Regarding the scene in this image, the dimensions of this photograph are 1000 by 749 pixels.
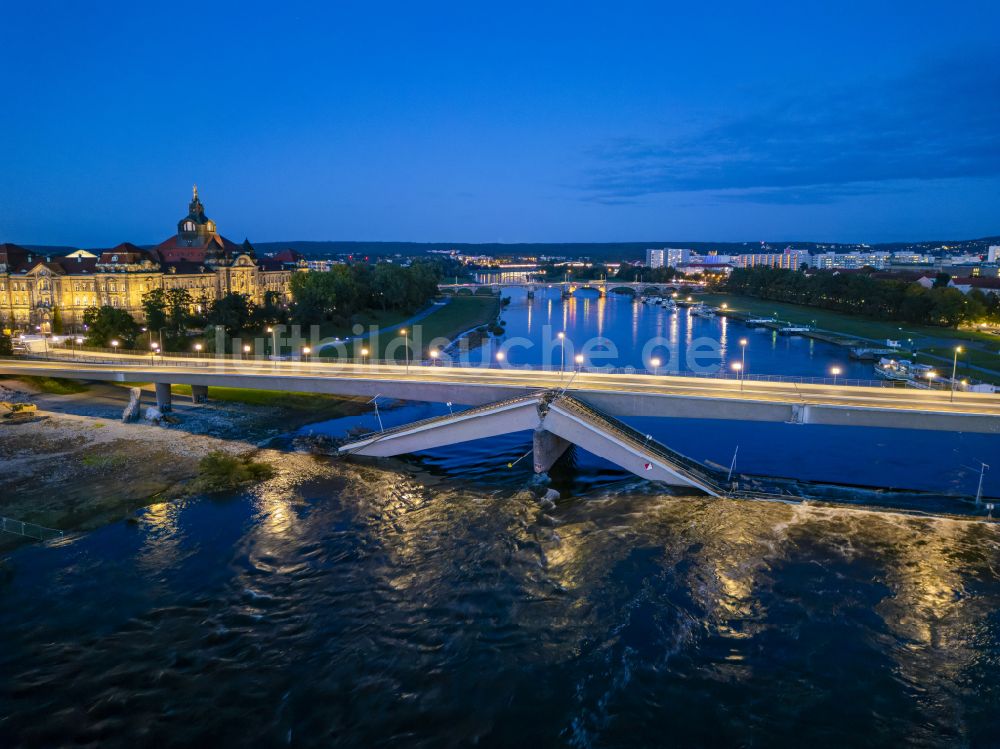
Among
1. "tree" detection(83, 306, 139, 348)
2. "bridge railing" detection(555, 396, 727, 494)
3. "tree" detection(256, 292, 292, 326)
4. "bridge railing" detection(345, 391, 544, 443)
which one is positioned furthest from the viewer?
"tree" detection(256, 292, 292, 326)

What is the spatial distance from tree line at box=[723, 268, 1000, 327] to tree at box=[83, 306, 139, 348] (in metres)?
101

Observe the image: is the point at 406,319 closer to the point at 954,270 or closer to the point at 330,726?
the point at 330,726

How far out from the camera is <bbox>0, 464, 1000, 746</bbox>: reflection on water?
53.6ft

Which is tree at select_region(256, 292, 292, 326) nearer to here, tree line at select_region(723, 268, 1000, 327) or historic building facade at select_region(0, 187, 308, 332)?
historic building facade at select_region(0, 187, 308, 332)

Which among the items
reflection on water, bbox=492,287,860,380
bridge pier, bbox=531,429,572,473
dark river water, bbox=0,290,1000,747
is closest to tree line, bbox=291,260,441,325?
reflection on water, bbox=492,287,860,380

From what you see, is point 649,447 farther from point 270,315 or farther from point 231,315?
point 270,315

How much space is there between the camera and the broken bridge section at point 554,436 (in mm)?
31016

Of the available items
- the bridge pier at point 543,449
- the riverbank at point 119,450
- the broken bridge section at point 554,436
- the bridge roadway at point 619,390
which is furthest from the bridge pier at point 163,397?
the bridge pier at point 543,449

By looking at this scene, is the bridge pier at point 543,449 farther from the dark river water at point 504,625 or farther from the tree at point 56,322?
the tree at point 56,322

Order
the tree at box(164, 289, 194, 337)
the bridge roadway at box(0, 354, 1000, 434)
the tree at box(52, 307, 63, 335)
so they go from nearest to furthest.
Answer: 1. the bridge roadway at box(0, 354, 1000, 434)
2. the tree at box(164, 289, 194, 337)
3. the tree at box(52, 307, 63, 335)

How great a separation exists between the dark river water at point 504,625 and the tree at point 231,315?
44.6 m

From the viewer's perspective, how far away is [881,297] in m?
106

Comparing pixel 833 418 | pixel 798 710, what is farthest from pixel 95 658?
pixel 833 418

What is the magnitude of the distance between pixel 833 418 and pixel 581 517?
1290 cm
